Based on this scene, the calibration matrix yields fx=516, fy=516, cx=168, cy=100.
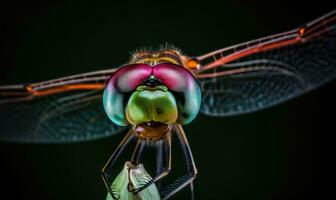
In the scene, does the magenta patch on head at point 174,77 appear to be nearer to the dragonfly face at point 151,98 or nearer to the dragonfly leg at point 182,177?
the dragonfly face at point 151,98

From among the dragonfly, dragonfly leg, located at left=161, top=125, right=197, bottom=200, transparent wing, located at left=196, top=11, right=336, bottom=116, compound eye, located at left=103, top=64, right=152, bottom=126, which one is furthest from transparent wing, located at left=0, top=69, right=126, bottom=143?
compound eye, located at left=103, top=64, right=152, bottom=126

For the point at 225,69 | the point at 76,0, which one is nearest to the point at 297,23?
the point at 225,69

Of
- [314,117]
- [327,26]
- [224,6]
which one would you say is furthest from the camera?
[224,6]

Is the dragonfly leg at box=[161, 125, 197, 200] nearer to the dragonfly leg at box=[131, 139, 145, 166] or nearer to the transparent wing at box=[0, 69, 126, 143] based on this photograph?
the dragonfly leg at box=[131, 139, 145, 166]

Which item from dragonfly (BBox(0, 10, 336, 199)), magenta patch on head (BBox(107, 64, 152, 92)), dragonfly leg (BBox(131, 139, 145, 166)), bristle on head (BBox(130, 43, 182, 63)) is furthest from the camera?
dragonfly (BBox(0, 10, 336, 199))

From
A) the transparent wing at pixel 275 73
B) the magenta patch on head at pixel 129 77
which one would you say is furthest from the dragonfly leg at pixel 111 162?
the transparent wing at pixel 275 73

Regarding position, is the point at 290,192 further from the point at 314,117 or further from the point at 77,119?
the point at 77,119

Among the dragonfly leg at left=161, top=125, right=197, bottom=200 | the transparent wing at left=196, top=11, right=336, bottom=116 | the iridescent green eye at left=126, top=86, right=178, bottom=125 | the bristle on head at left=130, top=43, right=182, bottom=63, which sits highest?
the transparent wing at left=196, top=11, right=336, bottom=116
